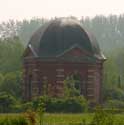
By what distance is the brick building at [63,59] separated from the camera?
5738 cm

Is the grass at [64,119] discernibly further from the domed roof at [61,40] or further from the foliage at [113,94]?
the foliage at [113,94]

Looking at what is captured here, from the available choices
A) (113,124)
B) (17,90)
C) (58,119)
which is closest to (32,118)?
(113,124)

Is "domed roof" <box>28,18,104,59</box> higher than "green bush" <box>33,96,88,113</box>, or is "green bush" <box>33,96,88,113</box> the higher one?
"domed roof" <box>28,18,104,59</box>

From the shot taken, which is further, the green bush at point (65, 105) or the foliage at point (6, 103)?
the foliage at point (6, 103)

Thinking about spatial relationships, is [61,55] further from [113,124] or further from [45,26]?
[113,124]

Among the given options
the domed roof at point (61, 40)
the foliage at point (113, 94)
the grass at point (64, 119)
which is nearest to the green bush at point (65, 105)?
the domed roof at point (61, 40)

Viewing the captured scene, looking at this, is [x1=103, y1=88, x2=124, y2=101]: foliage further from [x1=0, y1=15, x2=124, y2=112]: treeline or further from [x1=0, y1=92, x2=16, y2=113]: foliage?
[x1=0, y1=92, x2=16, y2=113]: foliage

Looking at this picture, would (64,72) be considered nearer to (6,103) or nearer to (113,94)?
(6,103)

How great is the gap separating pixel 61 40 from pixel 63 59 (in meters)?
1.64

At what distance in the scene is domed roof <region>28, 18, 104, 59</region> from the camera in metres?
57.7

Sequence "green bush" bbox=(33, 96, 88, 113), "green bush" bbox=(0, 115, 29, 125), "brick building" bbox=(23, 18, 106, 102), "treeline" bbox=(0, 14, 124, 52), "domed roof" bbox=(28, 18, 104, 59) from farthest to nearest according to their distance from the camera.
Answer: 1. "treeline" bbox=(0, 14, 124, 52)
2. "domed roof" bbox=(28, 18, 104, 59)
3. "brick building" bbox=(23, 18, 106, 102)
4. "green bush" bbox=(33, 96, 88, 113)
5. "green bush" bbox=(0, 115, 29, 125)

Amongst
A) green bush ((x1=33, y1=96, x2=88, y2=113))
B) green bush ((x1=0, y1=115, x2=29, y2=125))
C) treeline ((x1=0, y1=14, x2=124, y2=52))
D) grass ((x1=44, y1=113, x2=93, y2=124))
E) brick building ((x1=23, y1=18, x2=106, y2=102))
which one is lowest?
green bush ((x1=0, y1=115, x2=29, y2=125))

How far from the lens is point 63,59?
57312 mm

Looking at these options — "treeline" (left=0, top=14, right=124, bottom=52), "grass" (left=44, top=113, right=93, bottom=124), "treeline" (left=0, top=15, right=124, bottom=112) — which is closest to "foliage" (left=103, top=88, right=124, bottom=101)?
"treeline" (left=0, top=15, right=124, bottom=112)
